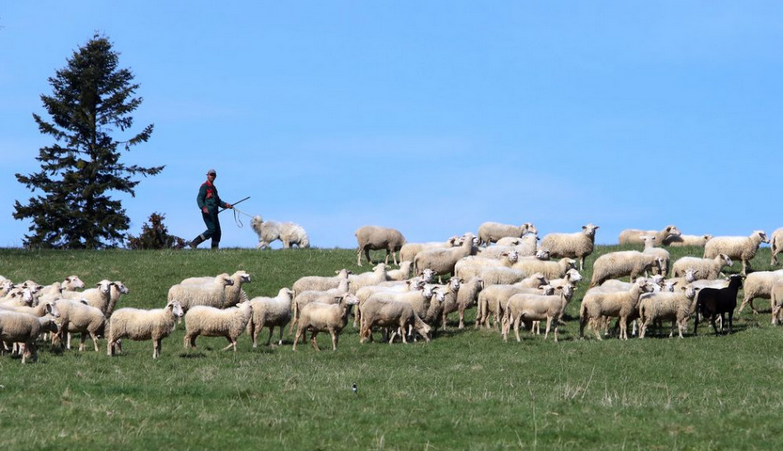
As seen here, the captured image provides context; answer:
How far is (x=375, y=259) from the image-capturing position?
36.4m

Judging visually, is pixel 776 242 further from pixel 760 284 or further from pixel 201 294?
pixel 201 294

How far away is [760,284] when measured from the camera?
26062mm

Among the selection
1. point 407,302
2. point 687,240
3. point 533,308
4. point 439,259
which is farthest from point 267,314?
point 687,240

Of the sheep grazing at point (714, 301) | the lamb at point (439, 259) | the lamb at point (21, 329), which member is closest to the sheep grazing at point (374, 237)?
the lamb at point (439, 259)

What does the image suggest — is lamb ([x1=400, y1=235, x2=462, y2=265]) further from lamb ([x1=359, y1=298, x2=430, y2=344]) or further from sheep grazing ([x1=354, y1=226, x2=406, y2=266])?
lamb ([x1=359, y1=298, x2=430, y2=344])

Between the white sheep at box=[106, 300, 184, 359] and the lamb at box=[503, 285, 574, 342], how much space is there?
7.24 meters

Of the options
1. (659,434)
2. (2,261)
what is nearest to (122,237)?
(2,261)

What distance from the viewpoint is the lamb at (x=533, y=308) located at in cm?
2244

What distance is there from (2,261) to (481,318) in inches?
793

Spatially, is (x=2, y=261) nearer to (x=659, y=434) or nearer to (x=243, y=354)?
(x=243, y=354)

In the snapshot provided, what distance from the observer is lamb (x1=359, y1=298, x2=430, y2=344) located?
2206 centimetres

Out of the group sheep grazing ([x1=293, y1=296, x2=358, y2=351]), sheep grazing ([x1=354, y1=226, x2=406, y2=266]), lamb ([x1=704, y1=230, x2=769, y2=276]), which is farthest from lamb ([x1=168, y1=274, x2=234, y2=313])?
lamb ([x1=704, y1=230, x2=769, y2=276])

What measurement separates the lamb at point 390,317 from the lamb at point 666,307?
5035 mm

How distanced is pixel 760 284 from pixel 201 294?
46.6 feet
